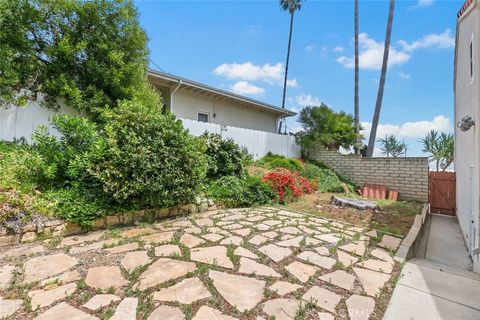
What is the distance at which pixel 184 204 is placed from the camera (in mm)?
5133

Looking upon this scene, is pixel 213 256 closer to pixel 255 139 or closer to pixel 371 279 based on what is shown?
pixel 371 279

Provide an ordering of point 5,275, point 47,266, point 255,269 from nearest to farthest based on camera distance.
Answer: point 5,275 < point 47,266 < point 255,269

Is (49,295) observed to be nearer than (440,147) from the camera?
Yes

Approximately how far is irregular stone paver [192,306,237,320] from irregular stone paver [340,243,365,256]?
7.48 ft

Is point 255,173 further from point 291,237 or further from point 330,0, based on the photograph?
point 330,0

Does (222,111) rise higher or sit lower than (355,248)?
higher

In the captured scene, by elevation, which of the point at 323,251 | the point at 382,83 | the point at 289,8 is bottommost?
the point at 323,251

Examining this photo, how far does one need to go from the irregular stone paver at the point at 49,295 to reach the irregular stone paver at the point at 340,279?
8.22ft

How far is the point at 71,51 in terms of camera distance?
5.82m

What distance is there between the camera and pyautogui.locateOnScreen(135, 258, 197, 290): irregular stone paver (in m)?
2.40

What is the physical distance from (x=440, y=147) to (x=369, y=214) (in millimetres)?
9016

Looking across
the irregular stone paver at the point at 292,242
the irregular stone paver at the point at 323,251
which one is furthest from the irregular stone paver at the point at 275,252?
the irregular stone paver at the point at 323,251

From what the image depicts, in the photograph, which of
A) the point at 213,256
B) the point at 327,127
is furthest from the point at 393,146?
the point at 213,256

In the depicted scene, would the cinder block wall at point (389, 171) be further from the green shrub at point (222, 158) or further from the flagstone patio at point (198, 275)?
the flagstone patio at point (198, 275)
